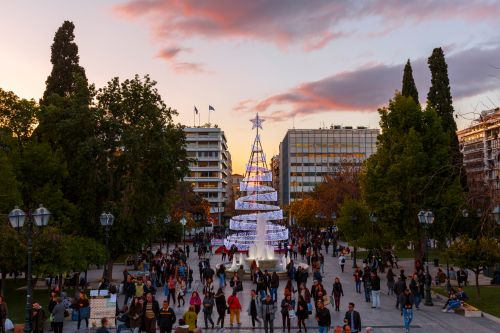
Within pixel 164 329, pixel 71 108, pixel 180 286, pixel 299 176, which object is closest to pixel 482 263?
pixel 180 286

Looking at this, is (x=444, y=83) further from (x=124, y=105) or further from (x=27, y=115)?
(x=27, y=115)

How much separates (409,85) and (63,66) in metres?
27.2

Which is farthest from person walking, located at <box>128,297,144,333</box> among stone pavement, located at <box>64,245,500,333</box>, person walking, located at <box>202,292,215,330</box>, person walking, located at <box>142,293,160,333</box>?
stone pavement, located at <box>64,245,500,333</box>

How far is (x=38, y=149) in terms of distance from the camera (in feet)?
113

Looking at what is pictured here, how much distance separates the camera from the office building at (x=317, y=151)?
15362cm

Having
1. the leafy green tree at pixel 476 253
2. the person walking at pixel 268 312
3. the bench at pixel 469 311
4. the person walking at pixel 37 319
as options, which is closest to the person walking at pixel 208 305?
the person walking at pixel 268 312

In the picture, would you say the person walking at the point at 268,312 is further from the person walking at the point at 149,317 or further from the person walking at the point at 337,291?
the person walking at the point at 337,291

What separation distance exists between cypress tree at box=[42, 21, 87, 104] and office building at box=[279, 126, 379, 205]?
11359cm

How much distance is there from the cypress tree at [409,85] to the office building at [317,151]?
106964 millimetres

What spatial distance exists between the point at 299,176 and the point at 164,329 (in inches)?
5449

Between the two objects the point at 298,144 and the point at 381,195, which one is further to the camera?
the point at 298,144

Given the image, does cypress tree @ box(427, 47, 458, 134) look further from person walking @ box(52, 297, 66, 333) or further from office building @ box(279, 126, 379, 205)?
office building @ box(279, 126, 379, 205)

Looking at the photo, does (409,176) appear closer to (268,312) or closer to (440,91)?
(440,91)

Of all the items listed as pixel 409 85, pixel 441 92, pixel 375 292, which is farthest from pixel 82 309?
pixel 441 92
